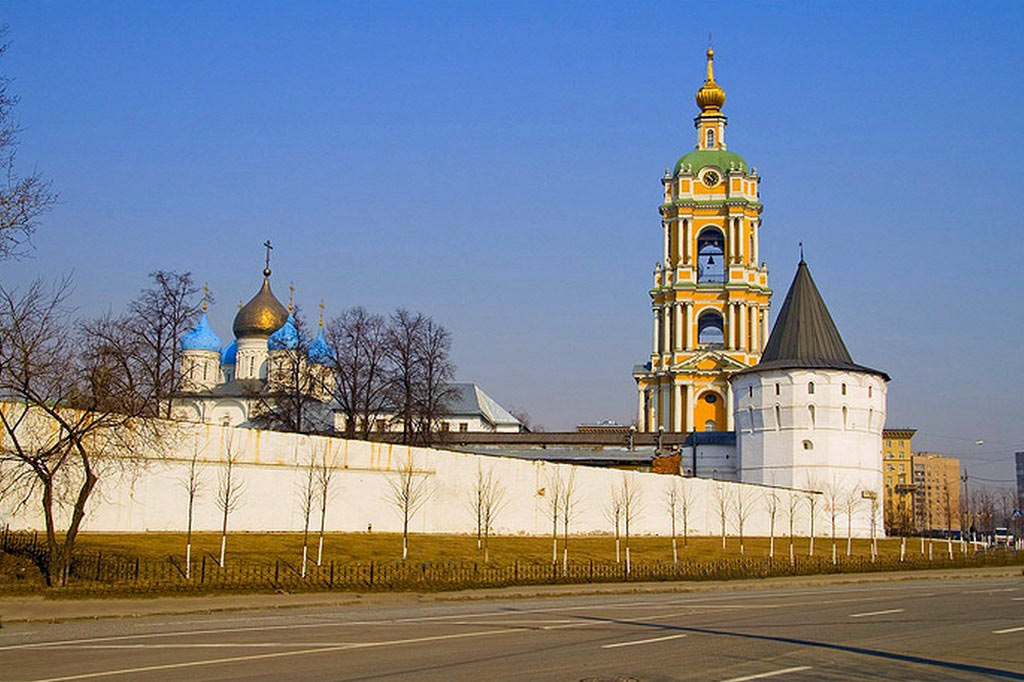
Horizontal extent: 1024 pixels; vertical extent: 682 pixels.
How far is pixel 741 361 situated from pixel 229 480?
5894 centimetres

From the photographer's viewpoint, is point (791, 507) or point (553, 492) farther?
point (791, 507)

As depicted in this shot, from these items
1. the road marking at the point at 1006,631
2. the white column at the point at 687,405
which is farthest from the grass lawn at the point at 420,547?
the white column at the point at 687,405

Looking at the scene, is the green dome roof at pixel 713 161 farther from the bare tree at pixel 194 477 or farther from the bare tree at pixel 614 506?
the bare tree at pixel 194 477

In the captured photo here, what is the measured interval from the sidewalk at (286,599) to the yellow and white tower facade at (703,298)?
52479 mm

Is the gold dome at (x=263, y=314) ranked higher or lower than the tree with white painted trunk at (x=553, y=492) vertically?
higher

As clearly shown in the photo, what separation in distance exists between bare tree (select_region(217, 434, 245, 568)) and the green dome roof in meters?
64.9

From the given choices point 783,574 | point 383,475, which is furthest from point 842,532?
point 383,475

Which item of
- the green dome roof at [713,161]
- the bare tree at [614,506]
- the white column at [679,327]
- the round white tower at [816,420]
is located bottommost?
the bare tree at [614,506]

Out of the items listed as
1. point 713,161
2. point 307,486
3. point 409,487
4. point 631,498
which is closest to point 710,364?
point 713,161

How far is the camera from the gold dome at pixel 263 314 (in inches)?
3661

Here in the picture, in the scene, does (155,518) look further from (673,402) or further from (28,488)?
(673,402)

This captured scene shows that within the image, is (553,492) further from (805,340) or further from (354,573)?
(805,340)

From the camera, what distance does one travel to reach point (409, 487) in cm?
4447

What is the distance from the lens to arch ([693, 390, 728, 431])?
91125mm
